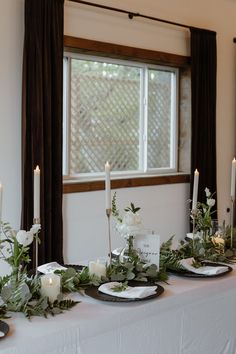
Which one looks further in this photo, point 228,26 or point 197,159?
point 228,26

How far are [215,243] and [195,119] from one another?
93.2 inches

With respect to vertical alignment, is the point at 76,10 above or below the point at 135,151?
above

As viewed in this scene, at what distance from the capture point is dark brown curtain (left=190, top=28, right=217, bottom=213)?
180 inches

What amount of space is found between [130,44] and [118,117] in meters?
0.61

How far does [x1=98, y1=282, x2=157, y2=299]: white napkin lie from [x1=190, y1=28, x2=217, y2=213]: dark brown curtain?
2.80m

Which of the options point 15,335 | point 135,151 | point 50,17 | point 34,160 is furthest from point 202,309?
point 135,151

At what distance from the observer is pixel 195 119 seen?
181 inches

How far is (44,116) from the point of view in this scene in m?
3.52

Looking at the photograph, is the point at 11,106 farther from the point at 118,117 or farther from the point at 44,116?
the point at 118,117

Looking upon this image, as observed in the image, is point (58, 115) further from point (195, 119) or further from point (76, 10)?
point (195, 119)

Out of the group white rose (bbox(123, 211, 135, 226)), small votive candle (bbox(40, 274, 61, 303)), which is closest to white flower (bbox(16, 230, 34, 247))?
small votive candle (bbox(40, 274, 61, 303))

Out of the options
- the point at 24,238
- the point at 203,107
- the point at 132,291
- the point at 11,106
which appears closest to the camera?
the point at 24,238

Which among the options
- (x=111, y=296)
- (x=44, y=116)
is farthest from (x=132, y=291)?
(x=44, y=116)

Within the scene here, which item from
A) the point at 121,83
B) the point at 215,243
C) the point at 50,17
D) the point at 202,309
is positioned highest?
the point at 50,17
